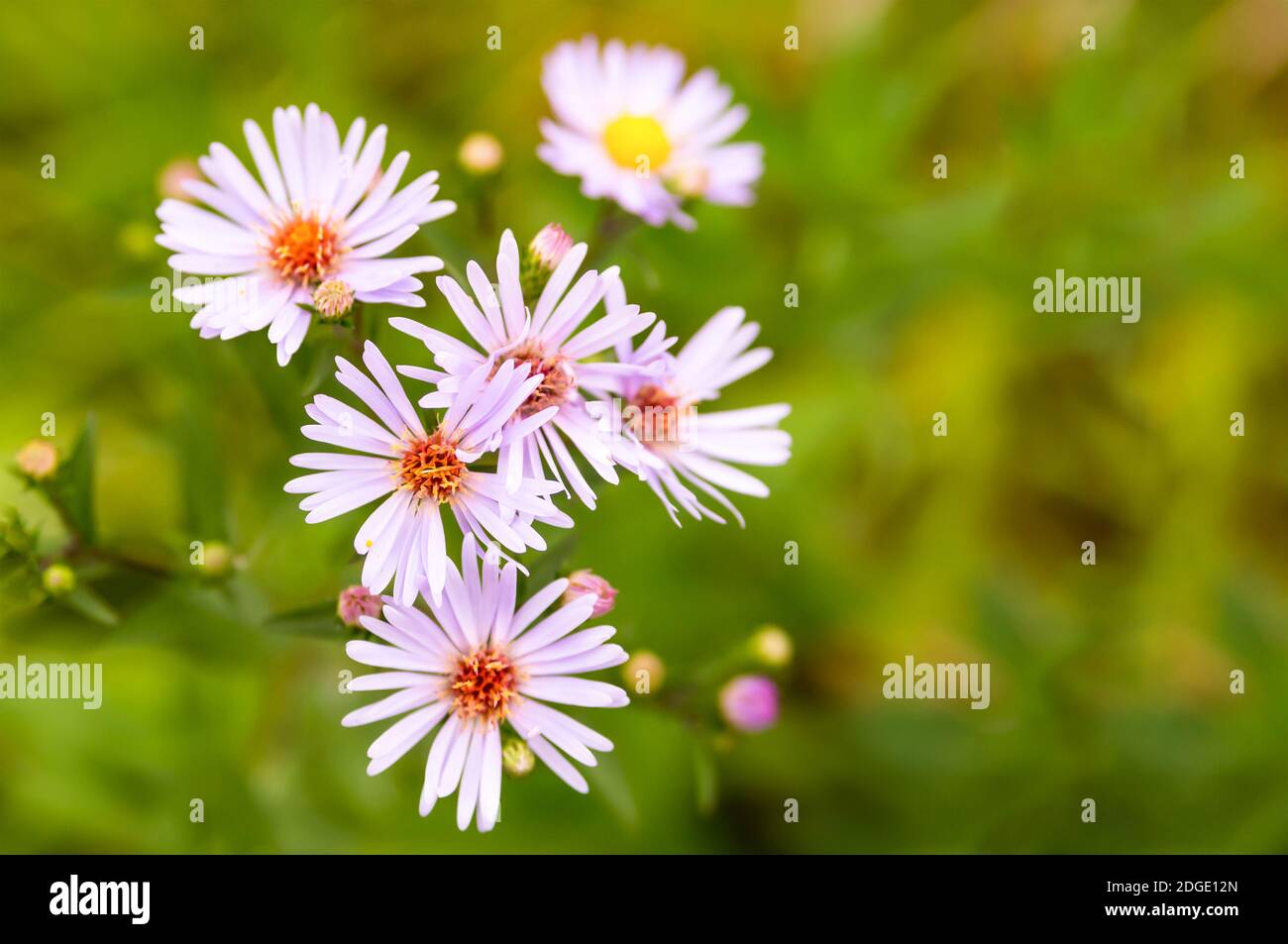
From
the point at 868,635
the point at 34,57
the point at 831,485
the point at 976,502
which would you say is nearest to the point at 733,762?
the point at 868,635

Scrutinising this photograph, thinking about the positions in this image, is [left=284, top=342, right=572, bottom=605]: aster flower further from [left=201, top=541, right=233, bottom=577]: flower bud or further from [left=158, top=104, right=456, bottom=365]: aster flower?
[left=201, top=541, right=233, bottom=577]: flower bud

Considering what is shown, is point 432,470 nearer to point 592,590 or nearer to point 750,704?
point 592,590

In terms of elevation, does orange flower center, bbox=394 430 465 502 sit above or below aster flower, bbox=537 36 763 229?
below

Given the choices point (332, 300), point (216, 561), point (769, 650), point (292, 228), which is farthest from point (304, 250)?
point (769, 650)

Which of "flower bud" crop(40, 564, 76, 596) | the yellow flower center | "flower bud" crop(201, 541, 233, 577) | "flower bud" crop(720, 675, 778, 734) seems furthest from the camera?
the yellow flower center

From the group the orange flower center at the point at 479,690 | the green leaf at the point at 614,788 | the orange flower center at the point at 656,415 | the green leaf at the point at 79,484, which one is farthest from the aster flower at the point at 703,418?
the green leaf at the point at 79,484

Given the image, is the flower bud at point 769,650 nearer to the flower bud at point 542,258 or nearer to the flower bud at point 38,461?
the flower bud at point 542,258

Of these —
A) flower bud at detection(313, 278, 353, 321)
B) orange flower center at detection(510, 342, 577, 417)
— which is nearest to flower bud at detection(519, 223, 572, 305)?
orange flower center at detection(510, 342, 577, 417)
